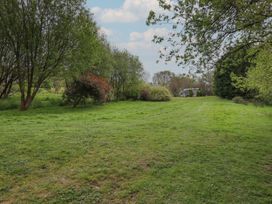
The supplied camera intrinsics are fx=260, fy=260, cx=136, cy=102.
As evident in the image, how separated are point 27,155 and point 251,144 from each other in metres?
5.37

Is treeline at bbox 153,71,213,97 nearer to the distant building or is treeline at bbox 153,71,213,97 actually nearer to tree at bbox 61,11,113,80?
the distant building

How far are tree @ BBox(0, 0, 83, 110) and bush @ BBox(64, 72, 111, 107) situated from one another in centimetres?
144

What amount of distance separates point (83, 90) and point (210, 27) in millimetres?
10936

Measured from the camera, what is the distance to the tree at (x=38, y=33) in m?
12.4

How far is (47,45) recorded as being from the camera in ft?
→ 44.2

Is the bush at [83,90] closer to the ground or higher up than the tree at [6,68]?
closer to the ground

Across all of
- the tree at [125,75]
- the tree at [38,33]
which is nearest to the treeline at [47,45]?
the tree at [38,33]

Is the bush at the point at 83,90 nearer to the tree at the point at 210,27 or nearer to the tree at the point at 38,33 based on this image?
the tree at the point at 38,33

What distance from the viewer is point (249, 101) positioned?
2562 cm

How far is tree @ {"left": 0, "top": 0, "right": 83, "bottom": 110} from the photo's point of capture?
12.4 m

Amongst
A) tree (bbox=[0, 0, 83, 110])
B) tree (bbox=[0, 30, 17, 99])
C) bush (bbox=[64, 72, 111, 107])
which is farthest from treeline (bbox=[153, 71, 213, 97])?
tree (bbox=[0, 0, 83, 110])

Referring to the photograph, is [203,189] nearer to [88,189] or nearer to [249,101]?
[88,189]

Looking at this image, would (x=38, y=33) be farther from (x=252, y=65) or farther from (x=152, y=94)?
(x=152, y=94)

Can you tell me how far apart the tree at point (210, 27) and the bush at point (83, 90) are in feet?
31.9
